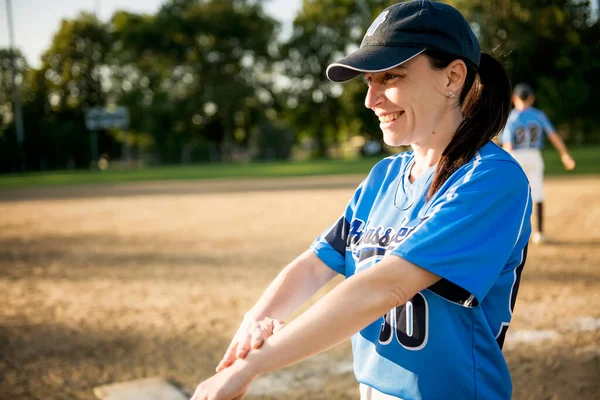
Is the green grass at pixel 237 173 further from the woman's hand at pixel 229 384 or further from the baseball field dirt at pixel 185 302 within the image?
the woman's hand at pixel 229 384

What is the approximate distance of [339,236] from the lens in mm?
1911

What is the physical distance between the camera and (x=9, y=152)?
37.9m

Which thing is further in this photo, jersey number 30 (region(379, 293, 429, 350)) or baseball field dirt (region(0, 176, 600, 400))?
baseball field dirt (region(0, 176, 600, 400))

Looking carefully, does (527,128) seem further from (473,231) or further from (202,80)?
(202,80)

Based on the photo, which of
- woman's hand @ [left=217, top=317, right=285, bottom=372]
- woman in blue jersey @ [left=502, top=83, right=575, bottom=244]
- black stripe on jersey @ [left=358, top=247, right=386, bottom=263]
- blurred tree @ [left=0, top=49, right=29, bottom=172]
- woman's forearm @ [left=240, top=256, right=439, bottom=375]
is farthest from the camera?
blurred tree @ [left=0, top=49, right=29, bottom=172]

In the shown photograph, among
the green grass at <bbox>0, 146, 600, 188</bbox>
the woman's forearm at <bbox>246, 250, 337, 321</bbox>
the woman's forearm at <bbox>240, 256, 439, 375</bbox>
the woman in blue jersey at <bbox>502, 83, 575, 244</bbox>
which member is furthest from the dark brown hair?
the green grass at <bbox>0, 146, 600, 188</bbox>

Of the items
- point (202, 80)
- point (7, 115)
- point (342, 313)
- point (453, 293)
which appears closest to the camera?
point (342, 313)

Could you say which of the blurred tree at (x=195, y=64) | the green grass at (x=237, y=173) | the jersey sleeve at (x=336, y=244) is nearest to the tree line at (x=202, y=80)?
the blurred tree at (x=195, y=64)

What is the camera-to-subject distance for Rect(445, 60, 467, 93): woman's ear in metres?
1.58

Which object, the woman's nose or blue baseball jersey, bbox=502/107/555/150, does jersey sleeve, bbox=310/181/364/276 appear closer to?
the woman's nose

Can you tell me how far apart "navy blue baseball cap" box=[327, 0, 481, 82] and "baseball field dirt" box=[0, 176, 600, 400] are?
2279 mm

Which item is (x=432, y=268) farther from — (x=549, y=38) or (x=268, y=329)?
(x=549, y=38)

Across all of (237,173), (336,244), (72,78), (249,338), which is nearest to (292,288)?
(336,244)

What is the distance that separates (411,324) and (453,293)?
19 centimetres
